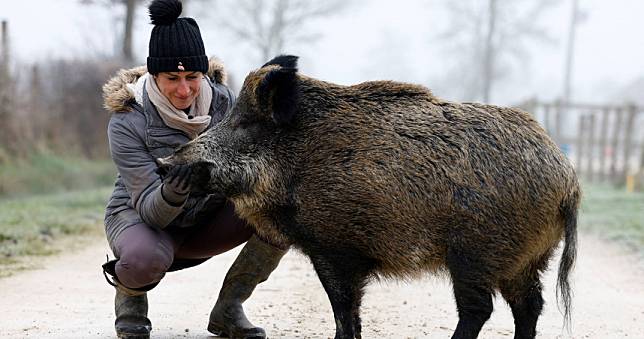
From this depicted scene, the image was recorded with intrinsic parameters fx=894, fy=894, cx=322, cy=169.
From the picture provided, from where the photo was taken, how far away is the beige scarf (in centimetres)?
529

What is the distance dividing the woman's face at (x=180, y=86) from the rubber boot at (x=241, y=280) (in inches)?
40.4

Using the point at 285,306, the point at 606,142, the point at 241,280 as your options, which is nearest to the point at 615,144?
the point at 606,142

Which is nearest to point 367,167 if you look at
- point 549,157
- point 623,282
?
point 549,157

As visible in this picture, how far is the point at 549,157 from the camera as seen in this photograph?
4.70 m

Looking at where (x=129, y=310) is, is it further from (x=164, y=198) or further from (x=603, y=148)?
(x=603, y=148)

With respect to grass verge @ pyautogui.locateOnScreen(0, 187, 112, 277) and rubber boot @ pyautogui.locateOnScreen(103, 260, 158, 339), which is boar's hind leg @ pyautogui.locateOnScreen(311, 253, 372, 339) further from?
grass verge @ pyautogui.locateOnScreen(0, 187, 112, 277)

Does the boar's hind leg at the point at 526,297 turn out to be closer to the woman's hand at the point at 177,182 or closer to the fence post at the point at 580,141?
the woman's hand at the point at 177,182

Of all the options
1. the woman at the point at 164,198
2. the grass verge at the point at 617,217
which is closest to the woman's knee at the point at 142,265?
the woman at the point at 164,198

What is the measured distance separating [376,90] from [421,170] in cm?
62

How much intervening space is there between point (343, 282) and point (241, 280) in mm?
1110

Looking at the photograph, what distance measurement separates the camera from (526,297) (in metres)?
5.06

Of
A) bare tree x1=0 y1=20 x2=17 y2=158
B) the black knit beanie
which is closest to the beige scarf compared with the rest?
the black knit beanie

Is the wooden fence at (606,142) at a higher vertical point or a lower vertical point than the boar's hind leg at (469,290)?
lower

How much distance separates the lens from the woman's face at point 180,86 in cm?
523
